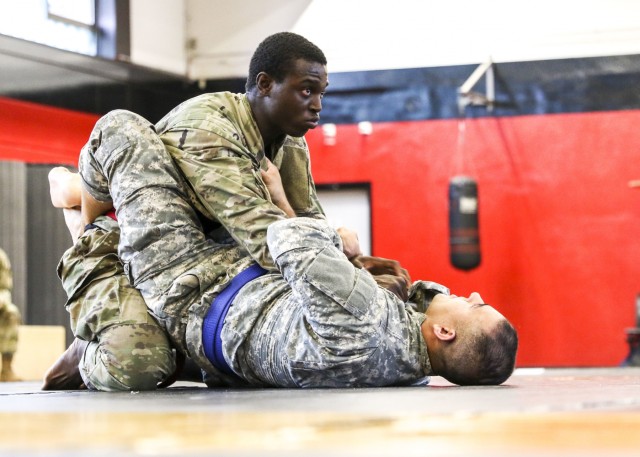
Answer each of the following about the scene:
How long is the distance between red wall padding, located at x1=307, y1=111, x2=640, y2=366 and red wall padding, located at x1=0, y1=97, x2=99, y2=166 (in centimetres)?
216

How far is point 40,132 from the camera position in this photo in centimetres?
782

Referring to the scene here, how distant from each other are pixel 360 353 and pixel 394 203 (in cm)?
602

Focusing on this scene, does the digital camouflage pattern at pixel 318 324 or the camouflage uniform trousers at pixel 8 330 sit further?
the camouflage uniform trousers at pixel 8 330

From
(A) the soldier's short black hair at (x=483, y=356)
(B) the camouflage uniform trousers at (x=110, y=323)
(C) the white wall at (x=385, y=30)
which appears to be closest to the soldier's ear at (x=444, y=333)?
(A) the soldier's short black hair at (x=483, y=356)

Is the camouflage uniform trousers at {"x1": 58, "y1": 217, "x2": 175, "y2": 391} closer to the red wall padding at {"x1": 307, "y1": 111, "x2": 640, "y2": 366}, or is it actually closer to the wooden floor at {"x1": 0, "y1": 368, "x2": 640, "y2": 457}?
the wooden floor at {"x1": 0, "y1": 368, "x2": 640, "y2": 457}

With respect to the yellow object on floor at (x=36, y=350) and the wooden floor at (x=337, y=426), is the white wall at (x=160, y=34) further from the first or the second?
the wooden floor at (x=337, y=426)

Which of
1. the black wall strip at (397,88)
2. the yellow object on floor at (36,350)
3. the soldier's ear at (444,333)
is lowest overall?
the yellow object on floor at (36,350)

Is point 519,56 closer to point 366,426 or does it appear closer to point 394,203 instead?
point 394,203

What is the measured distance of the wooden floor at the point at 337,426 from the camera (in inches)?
43.4

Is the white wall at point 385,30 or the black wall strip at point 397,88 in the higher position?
the white wall at point 385,30

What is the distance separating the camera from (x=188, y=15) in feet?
30.9

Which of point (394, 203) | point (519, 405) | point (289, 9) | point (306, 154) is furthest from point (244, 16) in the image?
point (519, 405)

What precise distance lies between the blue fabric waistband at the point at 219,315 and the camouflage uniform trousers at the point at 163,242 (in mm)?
19

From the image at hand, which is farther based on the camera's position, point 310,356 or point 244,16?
point 244,16
